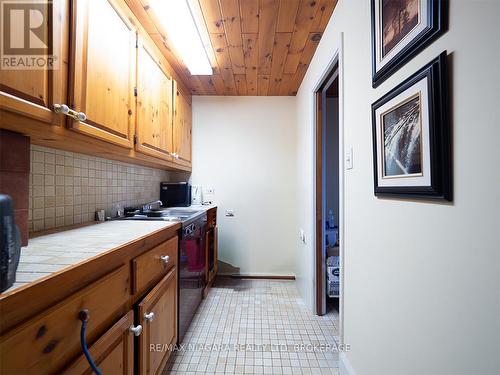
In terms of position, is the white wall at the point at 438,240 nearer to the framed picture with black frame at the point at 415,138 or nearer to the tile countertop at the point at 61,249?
the framed picture with black frame at the point at 415,138

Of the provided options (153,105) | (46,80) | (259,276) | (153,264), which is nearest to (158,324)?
(153,264)

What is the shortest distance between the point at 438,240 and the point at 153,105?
6.15ft

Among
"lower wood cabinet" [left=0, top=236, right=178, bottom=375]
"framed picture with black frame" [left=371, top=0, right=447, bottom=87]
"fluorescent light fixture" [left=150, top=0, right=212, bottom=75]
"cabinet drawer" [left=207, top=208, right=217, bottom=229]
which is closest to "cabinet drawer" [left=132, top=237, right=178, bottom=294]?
"lower wood cabinet" [left=0, top=236, right=178, bottom=375]

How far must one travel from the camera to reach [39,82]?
81 cm

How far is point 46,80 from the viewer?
0.84m

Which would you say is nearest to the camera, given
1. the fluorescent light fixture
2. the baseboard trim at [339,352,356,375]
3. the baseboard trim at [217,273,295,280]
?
the baseboard trim at [339,352,356,375]

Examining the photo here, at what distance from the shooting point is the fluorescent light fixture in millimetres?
1431

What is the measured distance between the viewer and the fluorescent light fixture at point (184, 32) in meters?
1.43

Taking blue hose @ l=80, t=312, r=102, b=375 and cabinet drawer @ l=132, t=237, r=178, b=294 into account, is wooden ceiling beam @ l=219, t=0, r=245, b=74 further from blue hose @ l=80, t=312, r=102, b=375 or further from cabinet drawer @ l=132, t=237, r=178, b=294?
blue hose @ l=80, t=312, r=102, b=375

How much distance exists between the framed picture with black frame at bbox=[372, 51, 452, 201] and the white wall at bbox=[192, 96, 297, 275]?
1.98m

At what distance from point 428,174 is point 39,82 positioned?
1327 mm

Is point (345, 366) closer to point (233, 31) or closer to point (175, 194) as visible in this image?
point (175, 194)

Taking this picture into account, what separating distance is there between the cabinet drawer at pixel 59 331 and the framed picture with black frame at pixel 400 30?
1.27 metres

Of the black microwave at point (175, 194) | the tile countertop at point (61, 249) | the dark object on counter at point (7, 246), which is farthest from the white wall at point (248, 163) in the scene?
the dark object on counter at point (7, 246)
